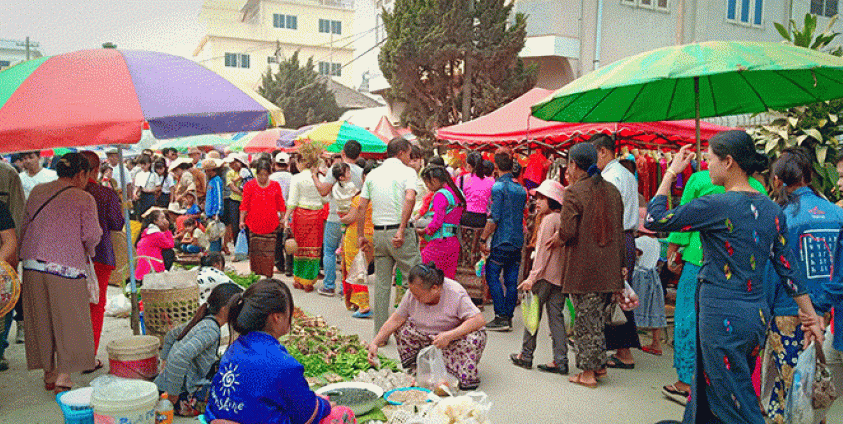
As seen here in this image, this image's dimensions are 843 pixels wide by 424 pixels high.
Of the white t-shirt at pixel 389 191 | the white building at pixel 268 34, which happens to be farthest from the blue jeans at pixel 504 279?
the white building at pixel 268 34

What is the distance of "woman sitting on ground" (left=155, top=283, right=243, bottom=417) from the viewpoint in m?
4.24

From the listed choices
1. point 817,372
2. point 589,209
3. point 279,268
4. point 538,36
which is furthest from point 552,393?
point 538,36

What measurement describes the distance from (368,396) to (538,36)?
1453cm

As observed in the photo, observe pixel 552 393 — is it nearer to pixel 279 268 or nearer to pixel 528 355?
pixel 528 355

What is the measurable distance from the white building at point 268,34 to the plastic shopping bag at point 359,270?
132 feet

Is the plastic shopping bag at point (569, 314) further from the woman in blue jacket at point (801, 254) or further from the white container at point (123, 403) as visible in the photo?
the white container at point (123, 403)

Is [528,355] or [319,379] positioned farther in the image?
[528,355]

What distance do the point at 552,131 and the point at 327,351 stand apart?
4.09 meters

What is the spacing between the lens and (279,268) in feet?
33.8

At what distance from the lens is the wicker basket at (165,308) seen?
5379mm

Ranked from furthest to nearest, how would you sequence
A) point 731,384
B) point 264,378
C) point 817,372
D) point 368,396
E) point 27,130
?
point 368,396 → point 817,372 → point 27,130 → point 731,384 → point 264,378

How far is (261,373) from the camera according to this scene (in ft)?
8.95

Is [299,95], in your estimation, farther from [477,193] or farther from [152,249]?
[477,193]

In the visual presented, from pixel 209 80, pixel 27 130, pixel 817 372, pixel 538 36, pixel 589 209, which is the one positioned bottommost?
pixel 817 372
